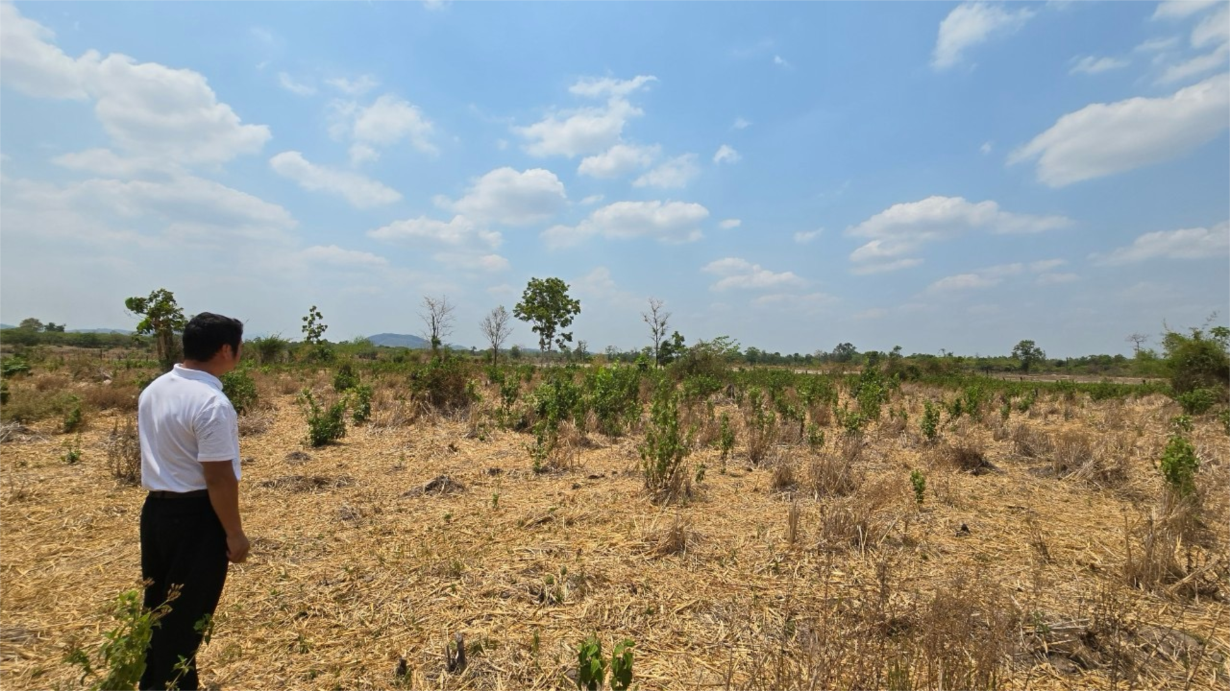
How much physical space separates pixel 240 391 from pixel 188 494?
9.67 m

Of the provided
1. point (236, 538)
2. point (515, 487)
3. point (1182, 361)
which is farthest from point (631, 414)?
point (1182, 361)

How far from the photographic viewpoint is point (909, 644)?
2600 mm

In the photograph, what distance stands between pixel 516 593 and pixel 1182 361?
24.5m

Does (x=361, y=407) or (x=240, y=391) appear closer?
(x=240, y=391)

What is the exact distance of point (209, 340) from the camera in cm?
234

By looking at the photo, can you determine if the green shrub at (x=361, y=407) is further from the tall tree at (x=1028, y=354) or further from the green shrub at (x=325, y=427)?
the tall tree at (x=1028, y=354)

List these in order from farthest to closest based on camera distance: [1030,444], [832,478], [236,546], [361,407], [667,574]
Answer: [361,407]
[1030,444]
[832,478]
[667,574]
[236,546]

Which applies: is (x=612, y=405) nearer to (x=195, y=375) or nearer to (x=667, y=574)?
(x=667, y=574)

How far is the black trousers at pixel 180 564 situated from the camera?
223 centimetres

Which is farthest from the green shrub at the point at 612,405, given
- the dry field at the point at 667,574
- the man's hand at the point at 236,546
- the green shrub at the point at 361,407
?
the man's hand at the point at 236,546

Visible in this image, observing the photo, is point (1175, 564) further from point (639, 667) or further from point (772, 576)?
point (639, 667)

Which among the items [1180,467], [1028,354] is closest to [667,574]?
[1180,467]

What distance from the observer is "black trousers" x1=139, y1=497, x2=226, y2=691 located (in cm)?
223

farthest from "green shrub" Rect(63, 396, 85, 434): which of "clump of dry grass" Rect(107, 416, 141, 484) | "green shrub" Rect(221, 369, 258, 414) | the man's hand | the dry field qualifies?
the man's hand
